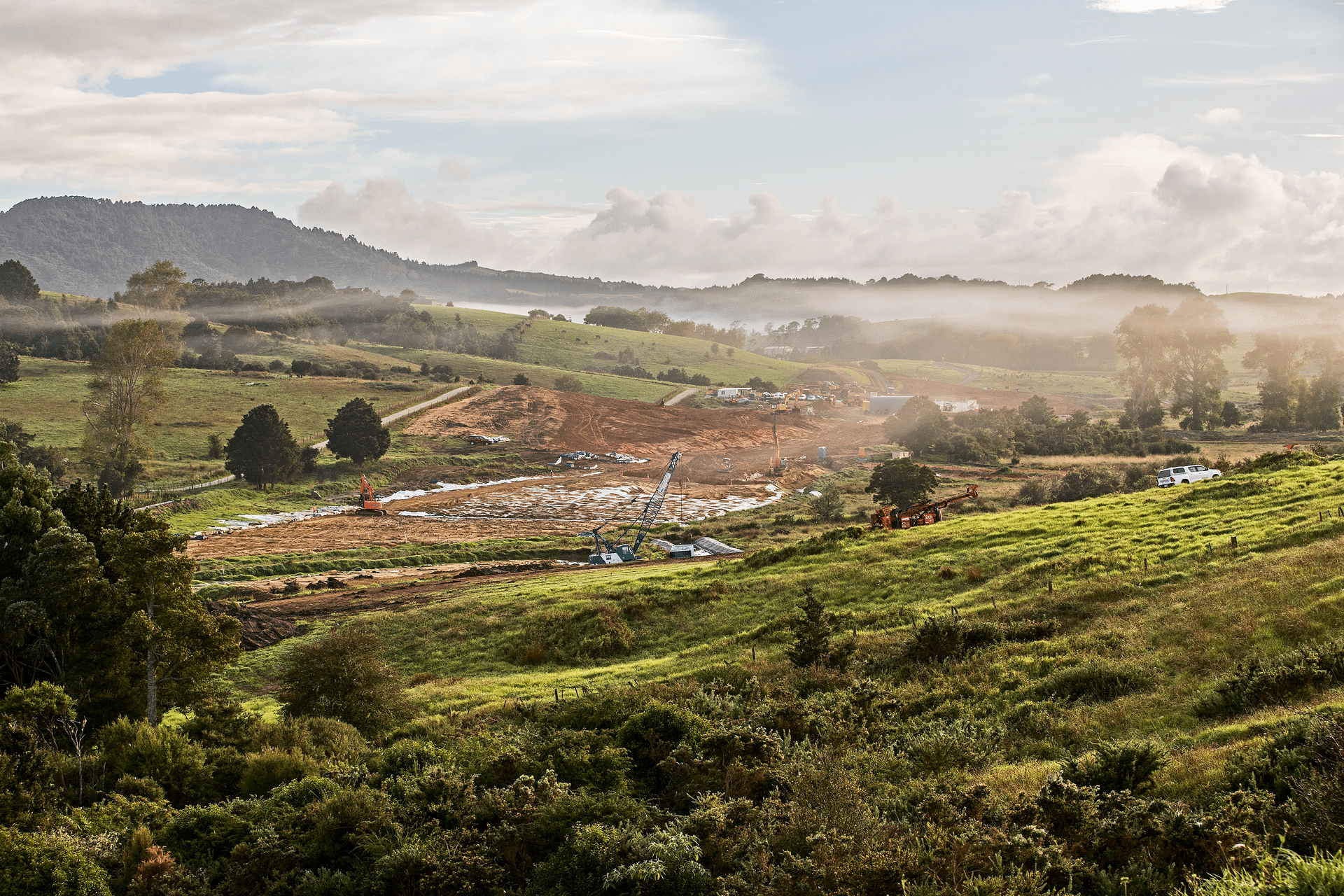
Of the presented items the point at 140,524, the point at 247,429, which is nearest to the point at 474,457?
the point at 247,429

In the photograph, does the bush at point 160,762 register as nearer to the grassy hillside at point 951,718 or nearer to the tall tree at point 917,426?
the grassy hillside at point 951,718

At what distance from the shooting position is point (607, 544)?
177 feet

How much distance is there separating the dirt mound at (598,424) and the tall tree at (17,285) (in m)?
78.8

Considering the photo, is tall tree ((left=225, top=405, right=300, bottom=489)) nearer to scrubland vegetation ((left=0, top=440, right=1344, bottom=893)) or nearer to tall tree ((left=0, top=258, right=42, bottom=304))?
scrubland vegetation ((left=0, top=440, right=1344, bottom=893))

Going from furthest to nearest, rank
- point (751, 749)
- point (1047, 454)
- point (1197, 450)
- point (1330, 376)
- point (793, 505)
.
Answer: point (1330, 376)
point (1047, 454)
point (1197, 450)
point (793, 505)
point (751, 749)

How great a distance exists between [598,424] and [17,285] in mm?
100830

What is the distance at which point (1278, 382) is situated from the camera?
104 m

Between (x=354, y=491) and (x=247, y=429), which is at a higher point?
(x=247, y=429)

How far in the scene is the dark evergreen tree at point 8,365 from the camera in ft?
316

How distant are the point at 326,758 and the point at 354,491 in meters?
65.8

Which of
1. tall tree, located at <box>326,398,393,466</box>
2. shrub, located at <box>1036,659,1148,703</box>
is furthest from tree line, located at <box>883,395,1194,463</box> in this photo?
shrub, located at <box>1036,659,1148,703</box>

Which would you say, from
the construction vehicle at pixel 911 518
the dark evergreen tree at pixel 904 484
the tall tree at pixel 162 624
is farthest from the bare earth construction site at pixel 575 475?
the tall tree at pixel 162 624

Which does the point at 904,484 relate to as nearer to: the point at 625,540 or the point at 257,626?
the point at 625,540

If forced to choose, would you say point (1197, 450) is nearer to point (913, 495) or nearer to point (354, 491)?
point (913, 495)
